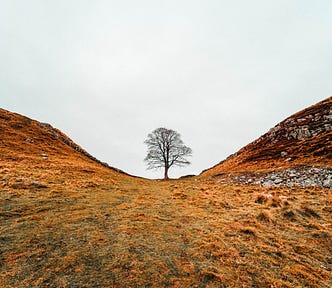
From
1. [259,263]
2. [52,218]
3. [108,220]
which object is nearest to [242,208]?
[259,263]

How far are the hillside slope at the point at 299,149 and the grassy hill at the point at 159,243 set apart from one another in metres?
12.5

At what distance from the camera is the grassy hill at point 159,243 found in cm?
575

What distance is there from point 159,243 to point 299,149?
108 ft

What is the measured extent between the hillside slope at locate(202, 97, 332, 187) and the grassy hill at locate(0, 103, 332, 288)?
12524mm

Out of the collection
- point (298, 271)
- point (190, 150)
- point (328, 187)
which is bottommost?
point (298, 271)

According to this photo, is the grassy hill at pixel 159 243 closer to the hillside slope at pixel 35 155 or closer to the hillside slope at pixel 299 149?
the hillside slope at pixel 35 155

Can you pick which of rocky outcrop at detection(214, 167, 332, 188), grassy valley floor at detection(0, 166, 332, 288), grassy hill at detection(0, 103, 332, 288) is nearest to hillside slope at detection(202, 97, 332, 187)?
rocky outcrop at detection(214, 167, 332, 188)

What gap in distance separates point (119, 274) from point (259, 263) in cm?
450

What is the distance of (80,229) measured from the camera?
340 inches

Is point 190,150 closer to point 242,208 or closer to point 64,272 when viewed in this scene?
point 242,208

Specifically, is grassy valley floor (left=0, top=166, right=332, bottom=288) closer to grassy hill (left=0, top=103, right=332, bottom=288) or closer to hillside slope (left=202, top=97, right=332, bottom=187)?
grassy hill (left=0, top=103, right=332, bottom=288)

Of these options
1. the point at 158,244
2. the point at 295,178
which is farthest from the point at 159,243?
the point at 295,178

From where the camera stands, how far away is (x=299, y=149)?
32719 millimetres

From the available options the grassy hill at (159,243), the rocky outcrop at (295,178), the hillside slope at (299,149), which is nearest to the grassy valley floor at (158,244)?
the grassy hill at (159,243)
